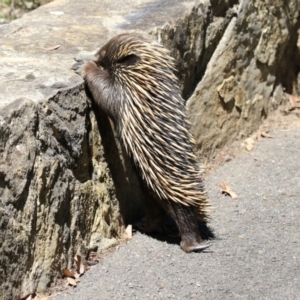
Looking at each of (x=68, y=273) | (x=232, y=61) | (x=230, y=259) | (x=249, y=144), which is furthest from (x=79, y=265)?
(x=232, y=61)

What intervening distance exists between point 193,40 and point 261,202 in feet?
5.67

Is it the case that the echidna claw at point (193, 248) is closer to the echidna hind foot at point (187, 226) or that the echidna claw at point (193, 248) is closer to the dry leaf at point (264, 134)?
the echidna hind foot at point (187, 226)

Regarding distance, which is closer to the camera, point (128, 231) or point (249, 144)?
point (128, 231)

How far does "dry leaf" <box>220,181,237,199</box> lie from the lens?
290 inches

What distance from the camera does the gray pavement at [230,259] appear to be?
18.6ft

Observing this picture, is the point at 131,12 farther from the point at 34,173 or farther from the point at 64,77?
the point at 34,173

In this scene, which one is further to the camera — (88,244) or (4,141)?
(88,244)

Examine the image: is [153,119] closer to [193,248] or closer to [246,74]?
[193,248]

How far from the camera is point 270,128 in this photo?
9.01 metres

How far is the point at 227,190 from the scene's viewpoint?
7.47m

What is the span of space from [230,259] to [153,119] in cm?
127

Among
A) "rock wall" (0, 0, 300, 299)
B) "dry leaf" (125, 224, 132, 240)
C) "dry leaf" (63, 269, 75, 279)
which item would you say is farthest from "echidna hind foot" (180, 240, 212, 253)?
"dry leaf" (63, 269, 75, 279)

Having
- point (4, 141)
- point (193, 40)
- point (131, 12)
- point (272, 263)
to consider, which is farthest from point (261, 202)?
point (4, 141)

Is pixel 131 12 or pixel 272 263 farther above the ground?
pixel 131 12
